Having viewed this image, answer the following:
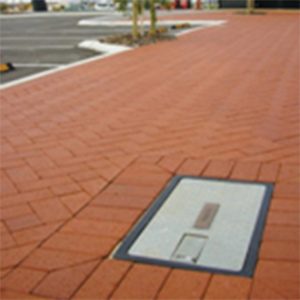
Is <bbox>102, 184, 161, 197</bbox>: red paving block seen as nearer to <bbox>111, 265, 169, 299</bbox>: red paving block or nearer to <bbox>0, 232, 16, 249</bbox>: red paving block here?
<bbox>0, 232, 16, 249</bbox>: red paving block

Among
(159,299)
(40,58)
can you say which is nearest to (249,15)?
(40,58)

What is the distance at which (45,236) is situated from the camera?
2781 millimetres

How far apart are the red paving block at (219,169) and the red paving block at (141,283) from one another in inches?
45.5

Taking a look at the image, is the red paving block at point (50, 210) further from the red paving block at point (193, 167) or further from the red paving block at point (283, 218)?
the red paving block at point (283, 218)

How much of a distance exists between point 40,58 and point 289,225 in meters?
7.49

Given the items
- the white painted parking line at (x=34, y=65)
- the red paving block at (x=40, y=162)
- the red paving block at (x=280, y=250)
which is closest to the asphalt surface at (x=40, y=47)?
the white painted parking line at (x=34, y=65)

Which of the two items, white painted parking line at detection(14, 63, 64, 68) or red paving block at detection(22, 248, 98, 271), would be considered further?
white painted parking line at detection(14, 63, 64, 68)

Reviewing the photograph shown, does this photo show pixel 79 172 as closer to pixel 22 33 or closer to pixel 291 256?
pixel 291 256

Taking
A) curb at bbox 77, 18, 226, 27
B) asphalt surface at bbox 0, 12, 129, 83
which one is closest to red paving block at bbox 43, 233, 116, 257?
asphalt surface at bbox 0, 12, 129, 83

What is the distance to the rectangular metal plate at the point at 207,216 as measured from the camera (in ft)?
9.28

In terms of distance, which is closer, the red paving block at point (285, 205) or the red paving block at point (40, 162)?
the red paving block at point (285, 205)

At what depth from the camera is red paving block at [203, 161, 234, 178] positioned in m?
3.48

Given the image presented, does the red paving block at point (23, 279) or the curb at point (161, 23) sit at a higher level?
the red paving block at point (23, 279)

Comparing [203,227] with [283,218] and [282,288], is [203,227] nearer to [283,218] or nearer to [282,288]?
[283,218]
